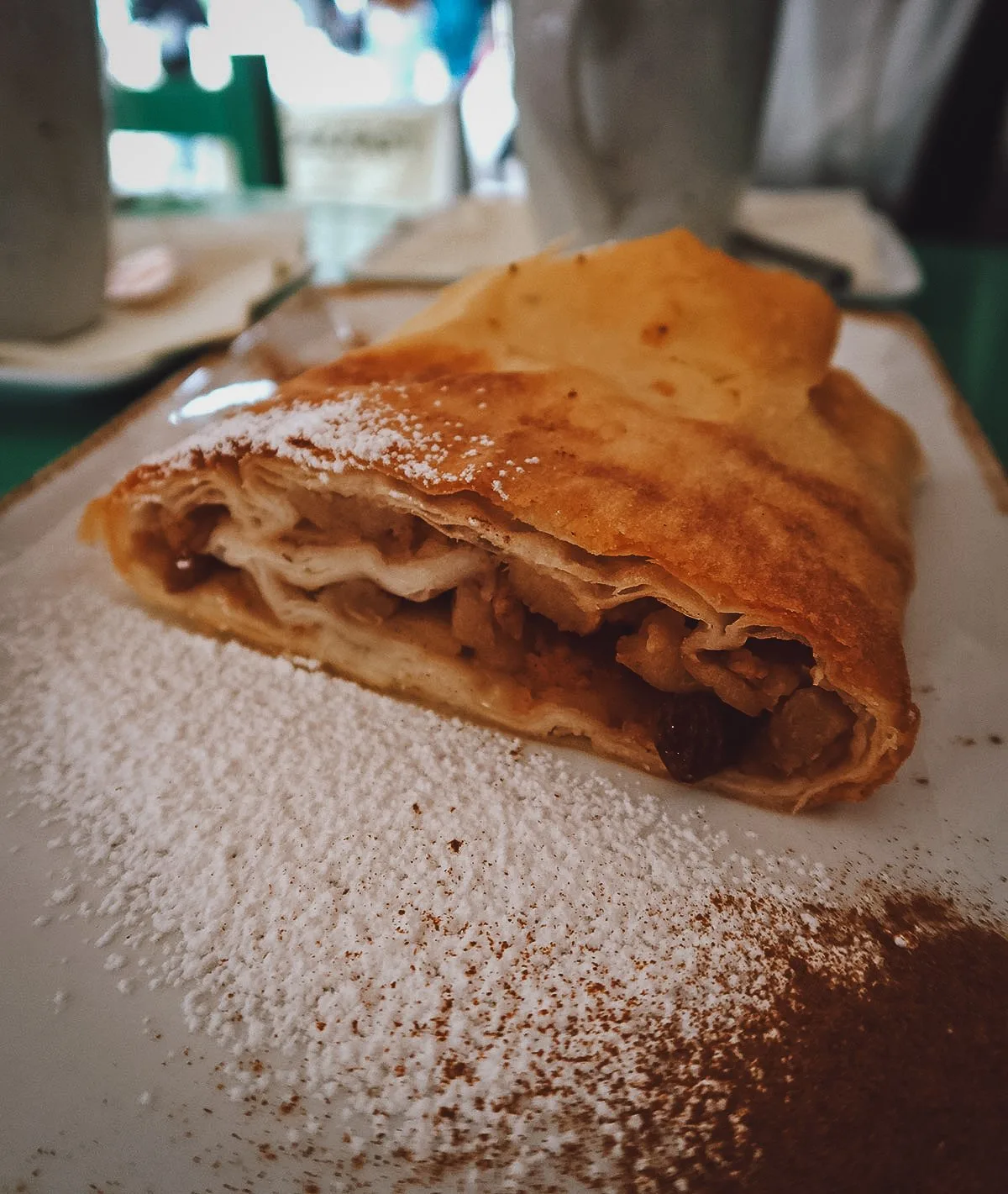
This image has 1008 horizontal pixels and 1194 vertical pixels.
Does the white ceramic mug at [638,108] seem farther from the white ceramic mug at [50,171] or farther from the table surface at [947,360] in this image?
the white ceramic mug at [50,171]

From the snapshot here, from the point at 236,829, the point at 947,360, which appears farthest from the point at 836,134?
the point at 236,829

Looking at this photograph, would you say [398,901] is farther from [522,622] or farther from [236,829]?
[522,622]

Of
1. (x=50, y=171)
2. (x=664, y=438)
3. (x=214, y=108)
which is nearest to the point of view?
(x=664, y=438)

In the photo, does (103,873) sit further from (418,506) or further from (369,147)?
(369,147)

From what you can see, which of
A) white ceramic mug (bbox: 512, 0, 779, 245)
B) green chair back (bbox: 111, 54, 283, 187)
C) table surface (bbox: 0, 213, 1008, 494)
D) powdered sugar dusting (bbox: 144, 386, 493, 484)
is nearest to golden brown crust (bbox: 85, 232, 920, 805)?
powdered sugar dusting (bbox: 144, 386, 493, 484)

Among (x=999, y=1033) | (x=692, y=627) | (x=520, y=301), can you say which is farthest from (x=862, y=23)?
(x=999, y=1033)

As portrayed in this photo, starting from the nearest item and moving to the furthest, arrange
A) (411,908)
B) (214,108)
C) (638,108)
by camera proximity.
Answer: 1. (411,908)
2. (638,108)
3. (214,108)
